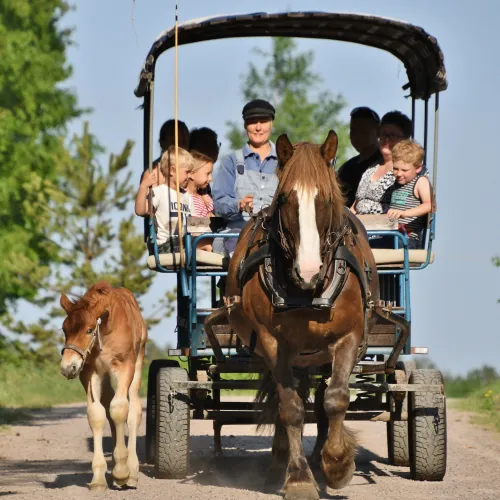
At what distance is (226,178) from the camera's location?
32.3 ft

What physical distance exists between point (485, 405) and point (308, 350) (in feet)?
35.2

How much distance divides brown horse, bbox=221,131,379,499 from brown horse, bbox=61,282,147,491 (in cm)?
123

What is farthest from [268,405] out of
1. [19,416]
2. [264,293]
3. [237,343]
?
[19,416]

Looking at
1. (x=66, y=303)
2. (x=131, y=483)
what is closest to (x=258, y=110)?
(x=66, y=303)

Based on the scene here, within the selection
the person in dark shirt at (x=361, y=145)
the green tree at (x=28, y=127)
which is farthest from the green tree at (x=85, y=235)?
the person in dark shirt at (x=361, y=145)

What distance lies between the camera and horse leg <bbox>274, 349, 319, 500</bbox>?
768cm

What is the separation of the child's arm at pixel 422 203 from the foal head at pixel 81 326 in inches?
96.2

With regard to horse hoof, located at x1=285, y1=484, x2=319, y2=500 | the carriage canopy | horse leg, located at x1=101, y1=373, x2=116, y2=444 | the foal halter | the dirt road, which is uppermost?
the carriage canopy

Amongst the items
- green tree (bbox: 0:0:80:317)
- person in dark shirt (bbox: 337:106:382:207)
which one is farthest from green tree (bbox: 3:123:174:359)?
person in dark shirt (bbox: 337:106:382:207)

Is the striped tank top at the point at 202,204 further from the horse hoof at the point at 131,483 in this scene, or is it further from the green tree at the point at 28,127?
the green tree at the point at 28,127

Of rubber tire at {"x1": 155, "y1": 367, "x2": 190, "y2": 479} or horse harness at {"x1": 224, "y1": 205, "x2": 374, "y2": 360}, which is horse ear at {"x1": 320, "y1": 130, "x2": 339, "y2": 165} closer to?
horse harness at {"x1": 224, "y1": 205, "x2": 374, "y2": 360}

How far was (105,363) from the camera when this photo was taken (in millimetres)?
9234

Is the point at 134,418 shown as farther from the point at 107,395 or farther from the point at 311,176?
the point at 311,176

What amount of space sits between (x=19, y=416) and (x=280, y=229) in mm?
10397
